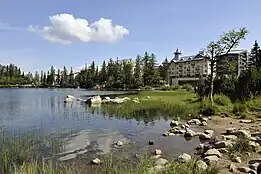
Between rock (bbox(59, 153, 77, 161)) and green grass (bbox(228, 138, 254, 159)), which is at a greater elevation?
green grass (bbox(228, 138, 254, 159))

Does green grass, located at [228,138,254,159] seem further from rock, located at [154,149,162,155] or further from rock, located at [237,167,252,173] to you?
rock, located at [154,149,162,155]

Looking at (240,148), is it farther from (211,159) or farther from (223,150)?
(211,159)

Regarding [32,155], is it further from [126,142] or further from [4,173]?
[126,142]

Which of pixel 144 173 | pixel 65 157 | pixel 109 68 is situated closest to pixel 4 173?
pixel 65 157

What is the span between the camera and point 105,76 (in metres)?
101

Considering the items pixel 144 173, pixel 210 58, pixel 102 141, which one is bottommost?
pixel 102 141

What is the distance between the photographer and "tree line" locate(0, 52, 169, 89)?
8506 centimetres

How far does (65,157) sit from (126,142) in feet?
11.4

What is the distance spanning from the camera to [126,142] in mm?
12703

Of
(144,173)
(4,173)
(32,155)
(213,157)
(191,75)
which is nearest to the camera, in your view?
(144,173)

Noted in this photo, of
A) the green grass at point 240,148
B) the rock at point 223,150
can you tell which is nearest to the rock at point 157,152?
the rock at point 223,150

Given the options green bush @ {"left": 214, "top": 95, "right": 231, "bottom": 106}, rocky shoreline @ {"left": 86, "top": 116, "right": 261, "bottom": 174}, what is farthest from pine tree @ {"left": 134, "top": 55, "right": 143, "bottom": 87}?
rocky shoreline @ {"left": 86, "top": 116, "right": 261, "bottom": 174}

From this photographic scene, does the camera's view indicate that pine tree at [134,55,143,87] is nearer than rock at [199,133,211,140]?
No

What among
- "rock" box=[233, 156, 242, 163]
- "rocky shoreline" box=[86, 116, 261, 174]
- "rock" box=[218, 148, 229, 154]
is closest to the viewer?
"rocky shoreline" box=[86, 116, 261, 174]
